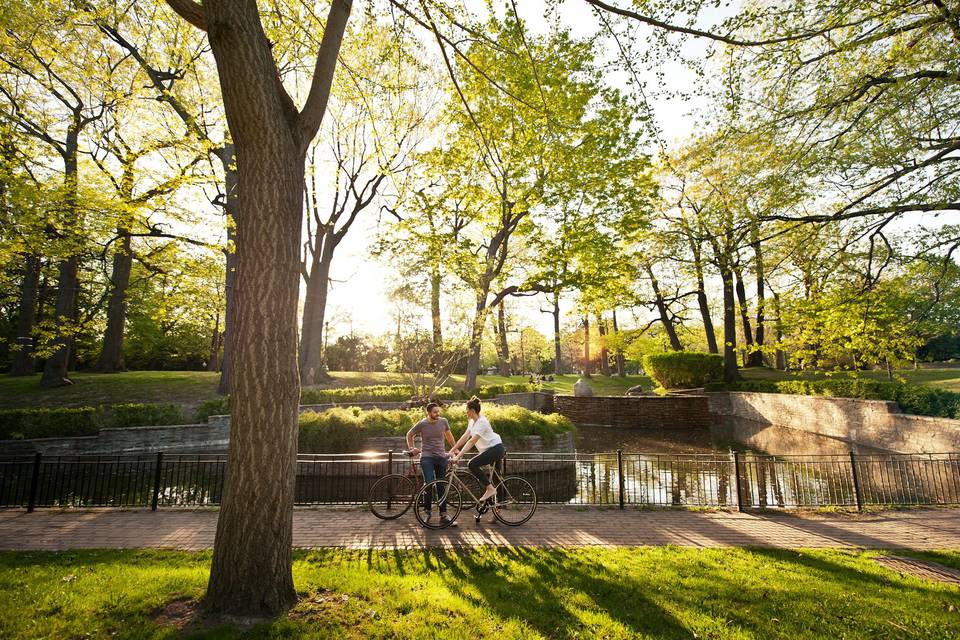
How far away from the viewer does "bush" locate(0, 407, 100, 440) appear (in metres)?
15.5

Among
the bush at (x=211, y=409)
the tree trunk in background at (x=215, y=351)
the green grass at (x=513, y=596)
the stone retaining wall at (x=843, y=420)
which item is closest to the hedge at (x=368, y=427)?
the bush at (x=211, y=409)

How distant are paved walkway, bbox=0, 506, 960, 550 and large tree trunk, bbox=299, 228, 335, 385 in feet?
60.8

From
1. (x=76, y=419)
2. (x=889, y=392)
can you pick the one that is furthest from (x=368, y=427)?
(x=889, y=392)

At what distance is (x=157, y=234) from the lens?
18891mm

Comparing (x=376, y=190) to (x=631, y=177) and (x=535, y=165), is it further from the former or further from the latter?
(x=631, y=177)

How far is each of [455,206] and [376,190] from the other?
16.8 feet

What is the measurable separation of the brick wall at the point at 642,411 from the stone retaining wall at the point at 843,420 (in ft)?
6.50

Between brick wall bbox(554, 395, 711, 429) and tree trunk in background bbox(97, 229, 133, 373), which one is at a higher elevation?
tree trunk in background bbox(97, 229, 133, 373)

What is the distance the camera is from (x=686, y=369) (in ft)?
101

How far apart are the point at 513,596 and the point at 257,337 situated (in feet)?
→ 12.8

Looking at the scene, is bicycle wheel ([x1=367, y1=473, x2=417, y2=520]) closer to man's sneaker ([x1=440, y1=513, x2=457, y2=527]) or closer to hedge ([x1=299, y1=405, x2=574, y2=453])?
man's sneaker ([x1=440, y1=513, x2=457, y2=527])

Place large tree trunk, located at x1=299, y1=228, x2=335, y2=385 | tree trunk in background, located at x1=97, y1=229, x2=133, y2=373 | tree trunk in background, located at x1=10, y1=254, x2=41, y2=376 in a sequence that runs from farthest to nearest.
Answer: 1. large tree trunk, located at x1=299, y1=228, x2=335, y2=385
2. tree trunk in background, located at x1=97, y1=229, x2=133, y2=373
3. tree trunk in background, located at x1=10, y1=254, x2=41, y2=376

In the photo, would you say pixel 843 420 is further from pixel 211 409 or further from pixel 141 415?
pixel 141 415

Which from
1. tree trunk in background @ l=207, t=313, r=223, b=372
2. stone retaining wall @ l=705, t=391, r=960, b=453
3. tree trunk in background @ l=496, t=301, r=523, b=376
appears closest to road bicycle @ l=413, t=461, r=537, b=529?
stone retaining wall @ l=705, t=391, r=960, b=453
